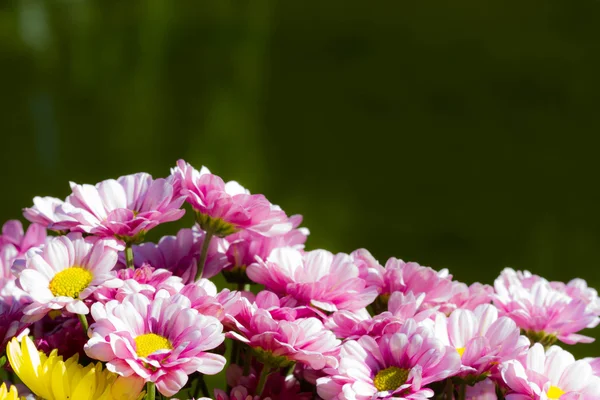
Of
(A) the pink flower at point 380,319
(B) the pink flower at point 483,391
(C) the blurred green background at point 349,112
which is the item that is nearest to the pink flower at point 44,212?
(A) the pink flower at point 380,319

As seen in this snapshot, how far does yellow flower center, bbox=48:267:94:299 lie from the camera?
56 centimetres

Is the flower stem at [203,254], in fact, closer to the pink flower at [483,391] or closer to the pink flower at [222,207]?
the pink flower at [222,207]

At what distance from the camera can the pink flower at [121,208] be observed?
0.58 metres

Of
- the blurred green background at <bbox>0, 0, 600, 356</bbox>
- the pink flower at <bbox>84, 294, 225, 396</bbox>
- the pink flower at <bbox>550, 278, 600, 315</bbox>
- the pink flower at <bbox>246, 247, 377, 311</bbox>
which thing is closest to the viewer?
the pink flower at <bbox>84, 294, 225, 396</bbox>

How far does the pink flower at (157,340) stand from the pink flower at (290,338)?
0.03m

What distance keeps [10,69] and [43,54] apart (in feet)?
0.34

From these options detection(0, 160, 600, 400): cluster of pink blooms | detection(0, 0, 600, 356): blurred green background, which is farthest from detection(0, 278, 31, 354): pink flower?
detection(0, 0, 600, 356): blurred green background

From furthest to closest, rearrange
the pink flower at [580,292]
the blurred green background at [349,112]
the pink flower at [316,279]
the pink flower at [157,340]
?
the blurred green background at [349,112]
the pink flower at [580,292]
the pink flower at [316,279]
the pink flower at [157,340]

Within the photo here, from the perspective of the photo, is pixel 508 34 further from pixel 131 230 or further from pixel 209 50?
pixel 131 230

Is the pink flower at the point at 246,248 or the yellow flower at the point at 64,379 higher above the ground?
the pink flower at the point at 246,248

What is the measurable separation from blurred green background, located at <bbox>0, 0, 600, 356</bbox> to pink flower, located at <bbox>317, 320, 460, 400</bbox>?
163cm

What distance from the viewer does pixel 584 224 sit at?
219 centimetres

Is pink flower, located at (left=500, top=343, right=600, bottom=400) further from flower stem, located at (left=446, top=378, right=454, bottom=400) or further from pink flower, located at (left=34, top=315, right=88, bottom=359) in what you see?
pink flower, located at (left=34, top=315, right=88, bottom=359)

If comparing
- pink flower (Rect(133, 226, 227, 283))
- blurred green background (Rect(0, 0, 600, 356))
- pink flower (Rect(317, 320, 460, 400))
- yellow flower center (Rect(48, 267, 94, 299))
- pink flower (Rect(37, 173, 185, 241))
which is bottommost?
blurred green background (Rect(0, 0, 600, 356))
